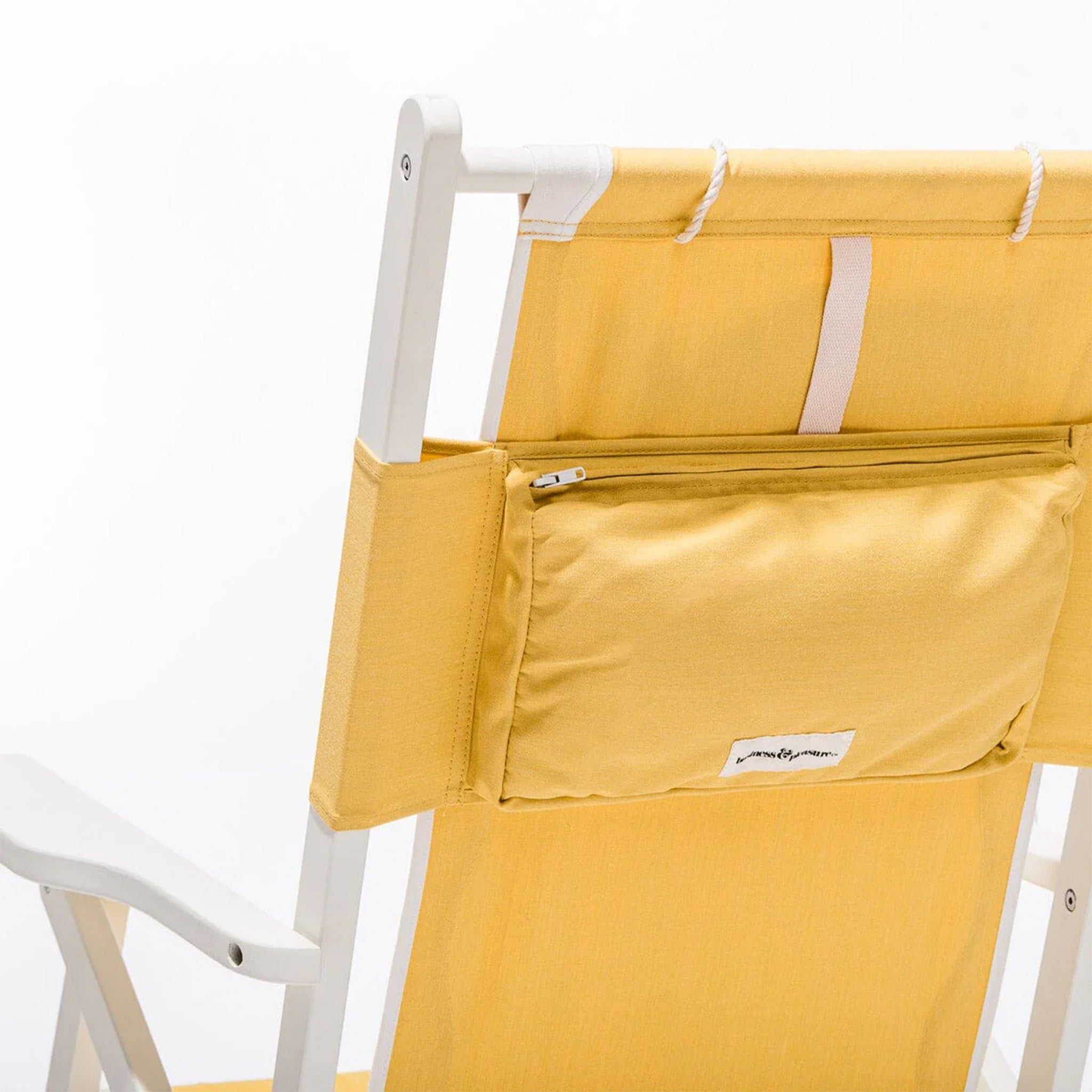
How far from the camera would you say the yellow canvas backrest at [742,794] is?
162 cm

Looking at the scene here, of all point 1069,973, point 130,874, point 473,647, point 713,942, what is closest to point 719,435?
point 473,647

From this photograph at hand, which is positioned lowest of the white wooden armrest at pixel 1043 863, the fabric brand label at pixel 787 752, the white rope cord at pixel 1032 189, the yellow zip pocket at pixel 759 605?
the white wooden armrest at pixel 1043 863

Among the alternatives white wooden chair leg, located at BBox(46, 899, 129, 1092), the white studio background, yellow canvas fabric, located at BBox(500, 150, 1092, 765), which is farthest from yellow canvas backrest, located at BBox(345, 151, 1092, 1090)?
the white studio background

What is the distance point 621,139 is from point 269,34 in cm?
85

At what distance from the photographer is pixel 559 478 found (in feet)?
5.37

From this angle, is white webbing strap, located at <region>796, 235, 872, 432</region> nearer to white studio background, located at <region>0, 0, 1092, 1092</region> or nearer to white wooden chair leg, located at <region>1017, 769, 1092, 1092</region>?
white wooden chair leg, located at <region>1017, 769, 1092, 1092</region>

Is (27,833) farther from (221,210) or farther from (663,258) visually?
(221,210)

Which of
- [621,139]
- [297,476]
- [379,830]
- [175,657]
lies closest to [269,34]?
[621,139]

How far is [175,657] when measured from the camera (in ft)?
13.4

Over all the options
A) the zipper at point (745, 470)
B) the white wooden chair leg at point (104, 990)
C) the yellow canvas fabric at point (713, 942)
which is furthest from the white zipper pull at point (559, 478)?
the white wooden chair leg at point (104, 990)

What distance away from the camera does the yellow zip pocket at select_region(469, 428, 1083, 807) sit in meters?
1.64

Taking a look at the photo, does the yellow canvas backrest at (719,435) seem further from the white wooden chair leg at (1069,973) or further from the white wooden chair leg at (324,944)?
the white wooden chair leg at (1069,973)

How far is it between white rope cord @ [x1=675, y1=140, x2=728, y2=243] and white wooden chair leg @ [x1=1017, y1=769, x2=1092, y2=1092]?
2.45 feet

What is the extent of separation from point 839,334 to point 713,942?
58cm
